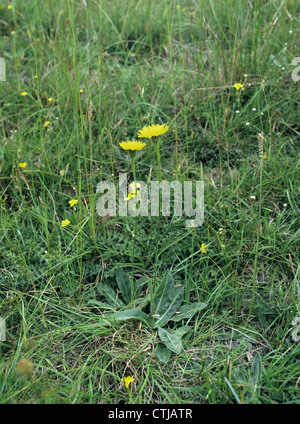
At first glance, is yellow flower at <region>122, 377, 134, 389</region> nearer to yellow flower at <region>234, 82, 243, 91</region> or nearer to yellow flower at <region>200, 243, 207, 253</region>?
yellow flower at <region>200, 243, 207, 253</region>

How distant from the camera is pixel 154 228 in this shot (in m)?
1.78

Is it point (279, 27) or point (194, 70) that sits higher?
point (279, 27)

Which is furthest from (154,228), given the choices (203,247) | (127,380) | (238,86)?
(238,86)

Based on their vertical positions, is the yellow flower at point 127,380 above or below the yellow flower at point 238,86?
below

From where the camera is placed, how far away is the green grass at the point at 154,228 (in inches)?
54.2

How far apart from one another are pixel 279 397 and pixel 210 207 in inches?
32.0

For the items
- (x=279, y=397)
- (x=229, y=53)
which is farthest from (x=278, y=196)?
(x=229, y=53)

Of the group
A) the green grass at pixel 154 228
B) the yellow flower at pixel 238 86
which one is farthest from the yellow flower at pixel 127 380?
the yellow flower at pixel 238 86

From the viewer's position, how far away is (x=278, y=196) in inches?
73.5

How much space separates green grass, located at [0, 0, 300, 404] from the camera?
4.52 ft

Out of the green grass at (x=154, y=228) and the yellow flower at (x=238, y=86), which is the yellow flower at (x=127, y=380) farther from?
the yellow flower at (x=238, y=86)

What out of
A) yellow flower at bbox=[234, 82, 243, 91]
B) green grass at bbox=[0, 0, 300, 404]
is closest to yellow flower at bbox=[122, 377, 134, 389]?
green grass at bbox=[0, 0, 300, 404]

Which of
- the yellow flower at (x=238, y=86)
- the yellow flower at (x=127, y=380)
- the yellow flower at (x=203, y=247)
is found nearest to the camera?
the yellow flower at (x=127, y=380)
